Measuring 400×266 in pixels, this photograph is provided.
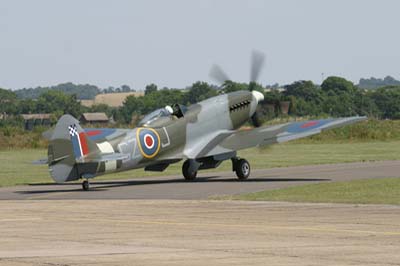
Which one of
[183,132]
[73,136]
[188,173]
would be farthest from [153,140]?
[73,136]

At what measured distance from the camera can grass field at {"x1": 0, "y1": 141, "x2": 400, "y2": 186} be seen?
43.9 meters

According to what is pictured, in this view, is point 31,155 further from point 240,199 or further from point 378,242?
point 378,242

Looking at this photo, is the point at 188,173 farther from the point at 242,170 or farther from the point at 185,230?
the point at 185,230

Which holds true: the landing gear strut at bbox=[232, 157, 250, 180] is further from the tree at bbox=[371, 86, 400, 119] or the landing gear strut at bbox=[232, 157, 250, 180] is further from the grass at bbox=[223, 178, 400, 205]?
the tree at bbox=[371, 86, 400, 119]

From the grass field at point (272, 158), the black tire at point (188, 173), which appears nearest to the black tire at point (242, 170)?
the grass field at point (272, 158)

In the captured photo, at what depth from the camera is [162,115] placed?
37.5 meters

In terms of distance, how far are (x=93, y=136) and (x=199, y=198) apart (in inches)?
356

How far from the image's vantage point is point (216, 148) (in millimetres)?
38031

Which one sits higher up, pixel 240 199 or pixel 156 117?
pixel 156 117

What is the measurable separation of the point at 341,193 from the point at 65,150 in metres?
8.89

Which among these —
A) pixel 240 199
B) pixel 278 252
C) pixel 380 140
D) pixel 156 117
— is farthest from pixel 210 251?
pixel 380 140

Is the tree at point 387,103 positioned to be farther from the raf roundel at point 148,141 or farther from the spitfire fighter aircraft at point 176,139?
the raf roundel at point 148,141

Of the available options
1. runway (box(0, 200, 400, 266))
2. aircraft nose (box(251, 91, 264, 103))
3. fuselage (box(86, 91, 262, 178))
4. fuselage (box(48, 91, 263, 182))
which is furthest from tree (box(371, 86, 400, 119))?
runway (box(0, 200, 400, 266))

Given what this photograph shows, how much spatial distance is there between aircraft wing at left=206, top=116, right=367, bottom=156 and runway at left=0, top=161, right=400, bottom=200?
1.22m
